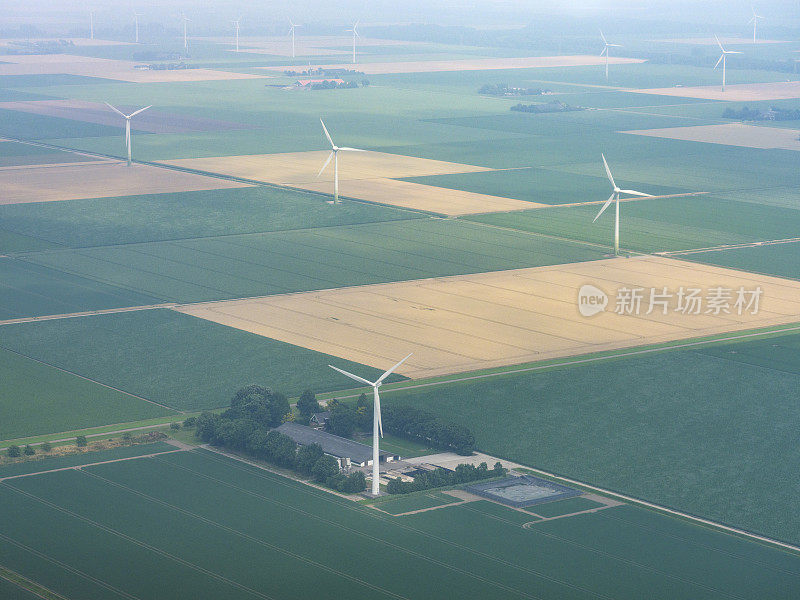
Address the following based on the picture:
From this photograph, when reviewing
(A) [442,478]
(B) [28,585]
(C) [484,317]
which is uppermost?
(C) [484,317]

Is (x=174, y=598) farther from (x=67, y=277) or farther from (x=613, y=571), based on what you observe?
(x=67, y=277)

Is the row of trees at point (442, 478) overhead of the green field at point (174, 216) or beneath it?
beneath

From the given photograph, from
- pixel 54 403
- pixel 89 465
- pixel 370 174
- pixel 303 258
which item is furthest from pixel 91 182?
pixel 89 465

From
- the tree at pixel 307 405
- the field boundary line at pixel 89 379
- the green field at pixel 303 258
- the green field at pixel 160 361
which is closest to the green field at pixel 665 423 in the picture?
the tree at pixel 307 405

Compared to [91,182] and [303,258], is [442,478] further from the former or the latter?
[91,182]

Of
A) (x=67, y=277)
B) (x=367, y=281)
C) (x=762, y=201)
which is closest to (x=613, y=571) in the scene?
(x=367, y=281)

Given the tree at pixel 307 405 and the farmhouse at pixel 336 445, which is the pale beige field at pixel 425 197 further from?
the farmhouse at pixel 336 445
